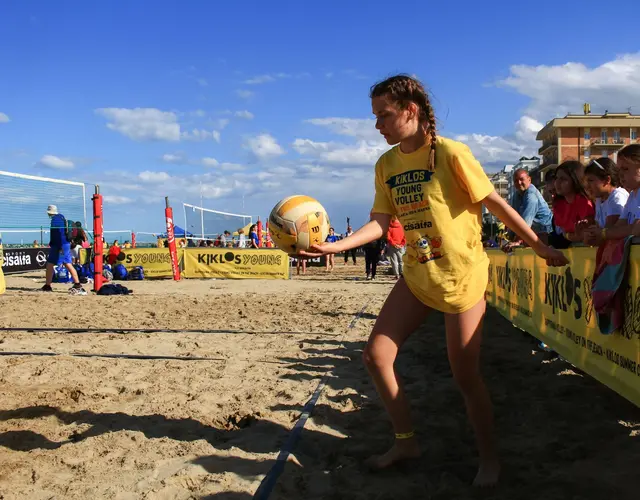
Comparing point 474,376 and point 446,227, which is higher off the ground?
point 446,227

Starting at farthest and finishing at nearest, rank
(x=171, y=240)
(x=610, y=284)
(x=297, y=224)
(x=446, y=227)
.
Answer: (x=171, y=240) < (x=610, y=284) < (x=297, y=224) < (x=446, y=227)

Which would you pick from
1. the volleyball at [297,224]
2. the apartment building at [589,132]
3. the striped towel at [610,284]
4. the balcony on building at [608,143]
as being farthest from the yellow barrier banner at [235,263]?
the balcony on building at [608,143]

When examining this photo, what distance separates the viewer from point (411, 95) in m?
2.77

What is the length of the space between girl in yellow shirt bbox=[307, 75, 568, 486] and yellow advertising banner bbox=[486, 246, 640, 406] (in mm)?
986

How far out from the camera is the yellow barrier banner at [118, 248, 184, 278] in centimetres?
1948

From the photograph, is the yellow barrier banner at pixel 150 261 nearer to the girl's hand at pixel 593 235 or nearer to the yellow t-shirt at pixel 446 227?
the girl's hand at pixel 593 235

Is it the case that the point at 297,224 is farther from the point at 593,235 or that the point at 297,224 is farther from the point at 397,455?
the point at 593,235

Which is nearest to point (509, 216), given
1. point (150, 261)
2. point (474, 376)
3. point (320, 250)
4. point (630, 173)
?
point (474, 376)

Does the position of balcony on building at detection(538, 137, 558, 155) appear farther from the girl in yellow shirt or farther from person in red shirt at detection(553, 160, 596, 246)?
the girl in yellow shirt

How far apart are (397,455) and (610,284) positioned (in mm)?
1707

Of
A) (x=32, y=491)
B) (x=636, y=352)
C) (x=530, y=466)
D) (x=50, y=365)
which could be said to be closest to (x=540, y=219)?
(x=636, y=352)

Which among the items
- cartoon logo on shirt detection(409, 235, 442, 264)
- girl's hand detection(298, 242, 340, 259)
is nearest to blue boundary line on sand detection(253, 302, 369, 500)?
girl's hand detection(298, 242, 340, 259)

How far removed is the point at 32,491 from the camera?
109 inches

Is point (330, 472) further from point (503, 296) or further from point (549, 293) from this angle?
point (503, 296)
